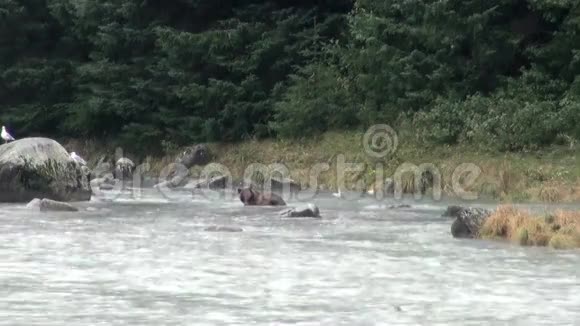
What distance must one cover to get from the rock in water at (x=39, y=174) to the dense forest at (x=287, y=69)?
10179 mm

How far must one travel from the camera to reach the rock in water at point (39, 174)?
1182 inches

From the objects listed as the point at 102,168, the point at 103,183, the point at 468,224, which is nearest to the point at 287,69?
the point at 102,168

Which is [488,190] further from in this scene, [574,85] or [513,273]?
[513,273]

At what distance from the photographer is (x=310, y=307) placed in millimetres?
14289

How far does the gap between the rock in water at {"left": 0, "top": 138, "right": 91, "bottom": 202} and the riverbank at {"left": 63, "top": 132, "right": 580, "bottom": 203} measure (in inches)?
312

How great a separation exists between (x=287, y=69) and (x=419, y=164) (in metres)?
10.2

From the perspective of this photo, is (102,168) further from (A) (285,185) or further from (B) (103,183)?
(A) (285,185)

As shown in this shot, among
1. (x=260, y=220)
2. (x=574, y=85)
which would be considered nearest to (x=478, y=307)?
(x=260, y=220)

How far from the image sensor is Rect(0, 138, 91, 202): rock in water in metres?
30.0

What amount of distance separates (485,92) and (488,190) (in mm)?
6048

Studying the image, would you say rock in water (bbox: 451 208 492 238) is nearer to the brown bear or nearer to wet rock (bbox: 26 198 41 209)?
the brown bear

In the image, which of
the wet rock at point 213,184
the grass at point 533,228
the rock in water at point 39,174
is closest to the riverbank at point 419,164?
the wet rock at point 213,184

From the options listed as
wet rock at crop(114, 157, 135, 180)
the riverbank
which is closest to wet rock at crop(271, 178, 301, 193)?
the riverbank

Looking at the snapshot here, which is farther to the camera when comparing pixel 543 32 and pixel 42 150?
pixel 543 32
